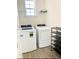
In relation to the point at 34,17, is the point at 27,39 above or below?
below

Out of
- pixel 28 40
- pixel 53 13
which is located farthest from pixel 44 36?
pixel 53 13

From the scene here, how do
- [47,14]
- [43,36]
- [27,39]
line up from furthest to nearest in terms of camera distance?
1. [47,14]
2. [43,36]
3. [27,39]

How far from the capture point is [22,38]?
4152mm

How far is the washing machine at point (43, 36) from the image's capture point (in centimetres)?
478

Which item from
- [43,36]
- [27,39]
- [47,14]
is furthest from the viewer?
[47,14]

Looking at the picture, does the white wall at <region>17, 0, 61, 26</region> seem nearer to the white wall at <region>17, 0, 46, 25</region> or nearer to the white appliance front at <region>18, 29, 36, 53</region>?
the white wall at <region>17, 0, 46, 25</region>

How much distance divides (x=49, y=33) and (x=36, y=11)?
1.28m

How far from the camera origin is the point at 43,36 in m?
4.88

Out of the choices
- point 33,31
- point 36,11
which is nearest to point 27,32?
point 33,31

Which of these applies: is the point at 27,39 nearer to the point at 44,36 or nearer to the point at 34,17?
the point at 44,36

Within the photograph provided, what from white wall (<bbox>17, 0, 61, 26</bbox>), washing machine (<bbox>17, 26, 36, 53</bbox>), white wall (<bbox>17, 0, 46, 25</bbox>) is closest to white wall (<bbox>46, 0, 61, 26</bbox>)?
white wall (<bbox>17, 0, 61, 26</bbox>)

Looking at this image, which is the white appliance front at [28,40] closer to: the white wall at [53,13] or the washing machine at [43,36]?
the washing machine at [43,36]

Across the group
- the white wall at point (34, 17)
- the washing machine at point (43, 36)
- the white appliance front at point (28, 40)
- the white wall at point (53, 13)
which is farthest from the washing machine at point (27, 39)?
the white wall at point (53, 13)

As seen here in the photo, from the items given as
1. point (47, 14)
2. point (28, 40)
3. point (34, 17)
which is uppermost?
point (47, 14)
